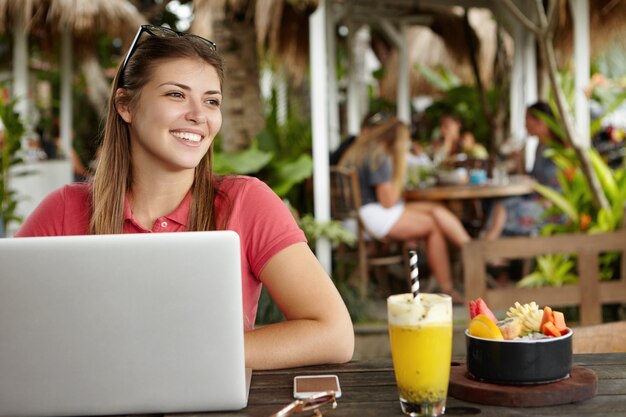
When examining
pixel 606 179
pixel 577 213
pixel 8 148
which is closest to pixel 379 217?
pixel 577 213

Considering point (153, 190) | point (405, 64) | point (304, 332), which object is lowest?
point (304, 332)

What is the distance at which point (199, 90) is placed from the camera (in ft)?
6.57

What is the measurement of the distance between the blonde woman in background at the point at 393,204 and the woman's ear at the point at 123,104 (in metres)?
3.42

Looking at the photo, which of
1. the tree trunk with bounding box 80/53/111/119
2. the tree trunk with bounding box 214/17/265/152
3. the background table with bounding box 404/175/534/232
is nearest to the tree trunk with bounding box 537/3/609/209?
the background table with bounding box 404/175/534/232

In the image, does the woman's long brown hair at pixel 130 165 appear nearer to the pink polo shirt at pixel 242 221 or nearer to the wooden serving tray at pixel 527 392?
the pink polo shirt at pixel 242 221

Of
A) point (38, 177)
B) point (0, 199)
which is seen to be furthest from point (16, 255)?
point (38, 177)

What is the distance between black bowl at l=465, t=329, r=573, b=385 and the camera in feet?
4.58

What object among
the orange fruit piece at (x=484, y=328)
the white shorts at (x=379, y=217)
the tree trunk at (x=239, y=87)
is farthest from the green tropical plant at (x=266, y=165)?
the orange fruit piece at (x=484, y=328)

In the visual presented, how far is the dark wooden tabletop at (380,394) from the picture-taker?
1.35 metres

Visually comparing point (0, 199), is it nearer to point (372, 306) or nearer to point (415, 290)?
point (372, 306)

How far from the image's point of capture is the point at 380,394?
146 centimetres

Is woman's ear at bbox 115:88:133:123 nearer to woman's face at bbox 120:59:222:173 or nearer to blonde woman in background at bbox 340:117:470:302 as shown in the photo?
woman's face at bbox 120:59:222:173

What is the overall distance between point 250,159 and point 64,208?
348cm

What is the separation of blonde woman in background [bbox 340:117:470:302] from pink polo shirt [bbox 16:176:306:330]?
11.1ft
